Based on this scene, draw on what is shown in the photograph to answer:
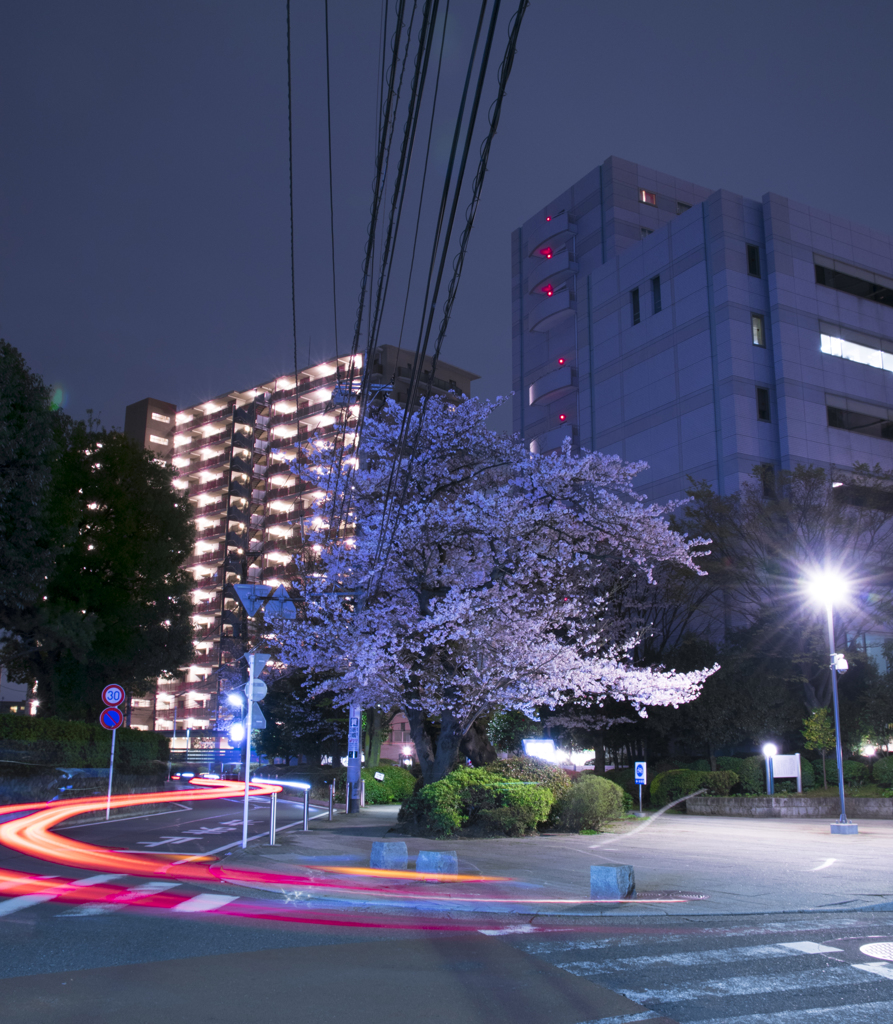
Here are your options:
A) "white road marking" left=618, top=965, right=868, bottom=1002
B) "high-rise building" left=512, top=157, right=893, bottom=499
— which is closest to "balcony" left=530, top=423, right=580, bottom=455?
"high-rise building" left=512, top=157, right=893, bottom=499

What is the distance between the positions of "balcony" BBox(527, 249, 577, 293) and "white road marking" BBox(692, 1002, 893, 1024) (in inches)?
2414

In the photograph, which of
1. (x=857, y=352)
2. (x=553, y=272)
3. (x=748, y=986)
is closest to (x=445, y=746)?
(x=748, y=986)

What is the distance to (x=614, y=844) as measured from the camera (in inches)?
672

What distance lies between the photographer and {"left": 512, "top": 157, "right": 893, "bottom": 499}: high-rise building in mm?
47594

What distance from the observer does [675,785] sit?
30.8 m

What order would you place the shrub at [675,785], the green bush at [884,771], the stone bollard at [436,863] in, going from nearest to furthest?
the stone bollard at [436,863] → the green bush at [884,771] → the shrub at [675,785]

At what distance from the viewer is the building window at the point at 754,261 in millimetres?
50025

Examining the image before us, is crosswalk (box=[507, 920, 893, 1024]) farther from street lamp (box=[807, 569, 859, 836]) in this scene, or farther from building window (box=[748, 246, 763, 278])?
building window (box=[748, 246, 763, 278])

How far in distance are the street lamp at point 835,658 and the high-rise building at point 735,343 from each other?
1281 cm

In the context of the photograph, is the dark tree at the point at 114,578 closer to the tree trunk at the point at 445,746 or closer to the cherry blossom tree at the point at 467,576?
the cherry blossom tree at the point at 467,576

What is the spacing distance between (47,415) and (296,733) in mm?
23937

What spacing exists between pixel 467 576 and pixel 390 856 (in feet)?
24.8

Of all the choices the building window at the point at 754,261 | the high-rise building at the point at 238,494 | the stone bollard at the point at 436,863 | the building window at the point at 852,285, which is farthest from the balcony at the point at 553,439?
the stone bollard at the point at 436,863

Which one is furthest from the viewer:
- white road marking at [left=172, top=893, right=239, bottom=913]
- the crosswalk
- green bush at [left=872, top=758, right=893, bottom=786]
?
green bush at [left=872, top=758, right=893, bottom=786]
